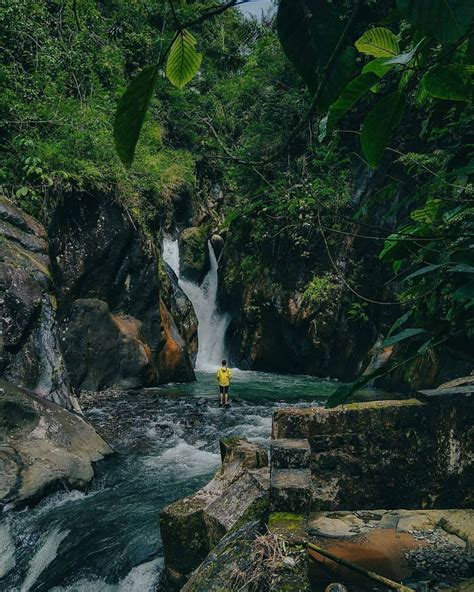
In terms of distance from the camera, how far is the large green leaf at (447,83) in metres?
0.79

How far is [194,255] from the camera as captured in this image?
19.0 m

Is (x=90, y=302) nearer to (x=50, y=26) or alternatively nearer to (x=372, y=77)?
(x=50, y=26)

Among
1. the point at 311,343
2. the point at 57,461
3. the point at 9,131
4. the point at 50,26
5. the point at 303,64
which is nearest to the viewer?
the point at 303,64

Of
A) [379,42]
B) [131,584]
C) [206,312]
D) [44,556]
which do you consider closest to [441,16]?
[379,42]

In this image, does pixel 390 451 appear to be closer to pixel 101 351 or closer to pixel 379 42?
pixel 379 42

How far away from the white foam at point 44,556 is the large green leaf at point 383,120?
16.8 feet

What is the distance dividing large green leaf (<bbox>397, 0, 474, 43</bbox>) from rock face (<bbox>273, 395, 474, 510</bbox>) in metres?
3.97

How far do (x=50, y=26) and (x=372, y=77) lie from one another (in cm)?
1563

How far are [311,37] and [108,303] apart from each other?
12840 mm

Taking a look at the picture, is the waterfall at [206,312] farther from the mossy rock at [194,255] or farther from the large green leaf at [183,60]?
the large green leaf at [183,60]

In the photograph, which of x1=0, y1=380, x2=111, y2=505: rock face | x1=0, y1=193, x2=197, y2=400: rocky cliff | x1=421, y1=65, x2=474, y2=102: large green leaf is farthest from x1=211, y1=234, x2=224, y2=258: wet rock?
x1=421, y1=65, x2=474, y2=102: large green leaf

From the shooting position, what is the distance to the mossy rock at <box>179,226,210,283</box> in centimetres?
1886

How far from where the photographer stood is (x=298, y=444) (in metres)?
3.61

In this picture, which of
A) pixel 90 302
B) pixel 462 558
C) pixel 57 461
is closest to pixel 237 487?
pixel 462 558
